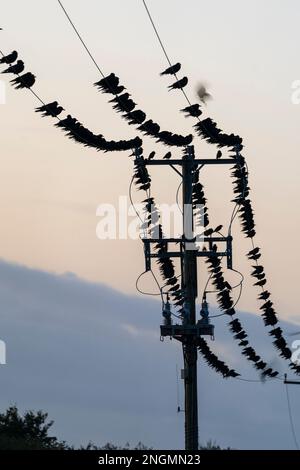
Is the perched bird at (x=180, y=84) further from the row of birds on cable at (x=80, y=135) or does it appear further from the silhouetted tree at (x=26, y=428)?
the silhouetted tree at (x=26, y=428)

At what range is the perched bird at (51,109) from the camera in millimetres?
37938

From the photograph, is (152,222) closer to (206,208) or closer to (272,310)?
(206,208)

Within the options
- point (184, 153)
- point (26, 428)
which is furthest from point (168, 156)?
point (26, 428)

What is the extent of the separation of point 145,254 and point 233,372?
1359 cm

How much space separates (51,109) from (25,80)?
1.91 m

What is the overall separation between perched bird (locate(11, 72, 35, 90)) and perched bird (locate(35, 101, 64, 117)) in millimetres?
1359

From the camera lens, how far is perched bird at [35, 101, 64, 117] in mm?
37938

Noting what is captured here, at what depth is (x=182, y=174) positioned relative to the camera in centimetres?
4634

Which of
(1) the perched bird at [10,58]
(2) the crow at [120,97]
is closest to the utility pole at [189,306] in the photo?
(2) the crow at [120,97]

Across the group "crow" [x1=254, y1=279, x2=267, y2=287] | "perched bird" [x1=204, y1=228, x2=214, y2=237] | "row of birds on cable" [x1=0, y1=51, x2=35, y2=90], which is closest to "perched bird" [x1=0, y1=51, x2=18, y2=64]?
"row of birds on cable" [x1=0, y1=51, x2=35, y2=90]

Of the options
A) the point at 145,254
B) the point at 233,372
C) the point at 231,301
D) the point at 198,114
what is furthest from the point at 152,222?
the point at 233,372

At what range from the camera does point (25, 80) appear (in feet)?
120

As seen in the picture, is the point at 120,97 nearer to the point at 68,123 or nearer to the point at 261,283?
the point at 68,123
